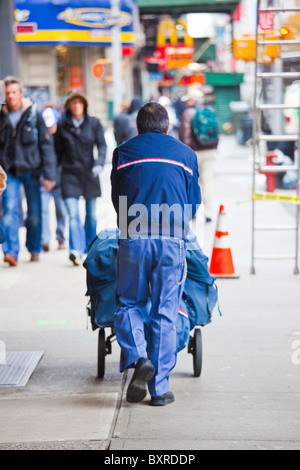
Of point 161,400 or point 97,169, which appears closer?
point 161,400

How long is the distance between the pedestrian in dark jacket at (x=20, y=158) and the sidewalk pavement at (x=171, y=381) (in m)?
0.75

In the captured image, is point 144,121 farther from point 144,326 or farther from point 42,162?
point 42,162

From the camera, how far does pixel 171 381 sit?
5926 millimetres

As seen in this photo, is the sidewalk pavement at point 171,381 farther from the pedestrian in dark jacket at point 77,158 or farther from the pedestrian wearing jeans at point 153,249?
the pedestrian in dark jacket at point 77,158

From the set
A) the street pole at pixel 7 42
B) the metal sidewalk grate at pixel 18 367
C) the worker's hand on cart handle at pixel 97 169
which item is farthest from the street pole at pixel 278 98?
the metal sidewalk grate at pixel 18 367

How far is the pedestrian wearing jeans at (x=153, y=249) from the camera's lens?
535 cm

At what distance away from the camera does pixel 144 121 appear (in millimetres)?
5523

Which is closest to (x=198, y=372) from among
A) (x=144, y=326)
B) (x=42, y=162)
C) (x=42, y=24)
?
(x=144, y=326)

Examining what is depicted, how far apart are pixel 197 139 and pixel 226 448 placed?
345 inches

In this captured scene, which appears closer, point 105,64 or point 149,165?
point 149,165

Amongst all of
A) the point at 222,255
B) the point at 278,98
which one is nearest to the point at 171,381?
the point at 222,255

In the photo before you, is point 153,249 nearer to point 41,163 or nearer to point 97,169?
point 97,169

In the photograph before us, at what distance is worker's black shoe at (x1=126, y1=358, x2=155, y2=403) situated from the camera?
5.14m

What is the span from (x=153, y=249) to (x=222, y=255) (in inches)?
157
